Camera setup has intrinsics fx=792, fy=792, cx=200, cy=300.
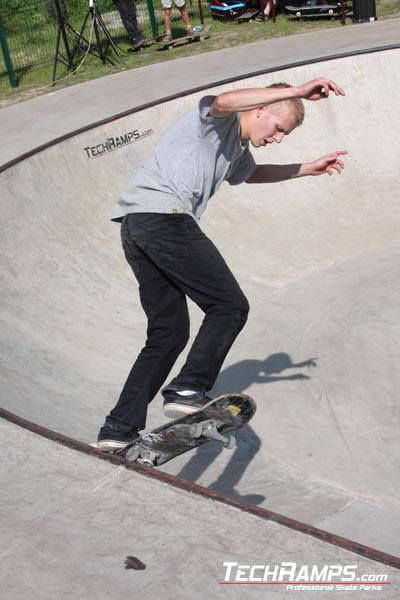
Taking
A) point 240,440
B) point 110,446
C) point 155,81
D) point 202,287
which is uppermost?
point 202,287

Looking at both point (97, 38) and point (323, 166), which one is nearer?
point (323, 166)

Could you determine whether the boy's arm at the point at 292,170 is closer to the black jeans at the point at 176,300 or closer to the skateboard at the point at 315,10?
the black jeans at the point at 176,300

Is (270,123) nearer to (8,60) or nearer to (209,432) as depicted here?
(209,432)

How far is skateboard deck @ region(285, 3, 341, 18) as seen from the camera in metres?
17.1

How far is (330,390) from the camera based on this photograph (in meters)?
6.43

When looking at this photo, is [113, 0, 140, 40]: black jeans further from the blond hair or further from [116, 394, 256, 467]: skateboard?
[116, 394, 256, 467]: skateboard

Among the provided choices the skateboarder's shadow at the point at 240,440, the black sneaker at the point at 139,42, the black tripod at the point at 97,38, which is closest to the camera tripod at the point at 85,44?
the black tripod at the point at 97,38

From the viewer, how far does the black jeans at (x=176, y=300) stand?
3.72 metres

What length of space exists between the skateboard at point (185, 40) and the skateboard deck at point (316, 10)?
203 cm

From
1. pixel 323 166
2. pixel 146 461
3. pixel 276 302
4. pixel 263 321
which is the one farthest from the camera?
pixel 276 302

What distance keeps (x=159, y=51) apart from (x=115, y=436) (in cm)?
1398

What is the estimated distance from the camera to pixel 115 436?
3879 millimetres

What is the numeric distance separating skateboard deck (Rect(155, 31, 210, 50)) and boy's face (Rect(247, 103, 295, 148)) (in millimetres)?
13520

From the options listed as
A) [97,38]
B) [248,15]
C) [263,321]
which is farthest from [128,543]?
[248,15]
